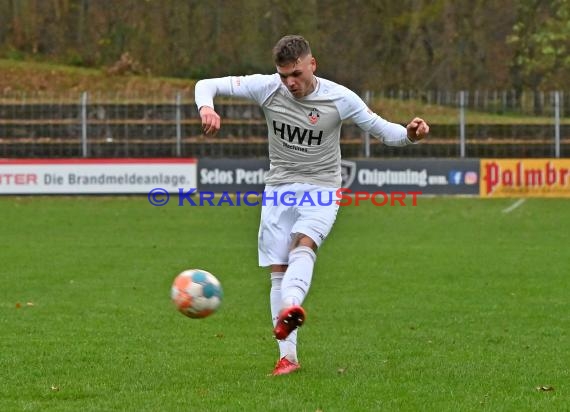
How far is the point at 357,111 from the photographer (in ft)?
25.4

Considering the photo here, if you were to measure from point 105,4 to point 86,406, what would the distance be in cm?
3554

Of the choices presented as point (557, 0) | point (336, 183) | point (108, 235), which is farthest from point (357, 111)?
point (557, 0)

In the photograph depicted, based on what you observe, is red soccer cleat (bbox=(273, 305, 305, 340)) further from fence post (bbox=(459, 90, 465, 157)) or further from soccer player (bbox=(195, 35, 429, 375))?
fence post (bbox=(459, 90, 465, 157))

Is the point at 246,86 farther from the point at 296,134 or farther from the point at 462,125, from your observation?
the point at 462,125

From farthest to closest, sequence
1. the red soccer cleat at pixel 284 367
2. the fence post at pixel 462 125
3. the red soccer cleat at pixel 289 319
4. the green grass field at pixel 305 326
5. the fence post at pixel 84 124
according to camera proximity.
Result: the fence post at pixel 84 124 < the fence post at pixel 462 125 < the red soccer cleat at pixel 284 367 < the green grass field at pixel 305 326 < the red soccer cleat at pixel 289 319

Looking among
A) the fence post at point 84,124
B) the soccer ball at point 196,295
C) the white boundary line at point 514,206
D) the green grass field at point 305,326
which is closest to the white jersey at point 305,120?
the soccer ball at point 196,295

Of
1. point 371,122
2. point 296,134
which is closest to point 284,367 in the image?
point 296,134

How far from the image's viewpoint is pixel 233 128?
3023 centimetres

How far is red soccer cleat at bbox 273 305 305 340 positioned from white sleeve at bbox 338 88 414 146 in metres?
1.43

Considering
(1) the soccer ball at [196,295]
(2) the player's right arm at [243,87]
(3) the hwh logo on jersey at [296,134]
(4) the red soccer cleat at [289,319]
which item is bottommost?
(4) the red soccer cleat at [289,319]

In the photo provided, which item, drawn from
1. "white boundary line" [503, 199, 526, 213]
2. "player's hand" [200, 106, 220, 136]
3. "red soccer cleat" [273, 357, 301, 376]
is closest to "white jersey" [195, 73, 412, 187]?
"player's hand" [200, 106, 220, 136]

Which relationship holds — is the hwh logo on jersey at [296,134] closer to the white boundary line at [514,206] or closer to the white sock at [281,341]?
the white sock at [281,341]

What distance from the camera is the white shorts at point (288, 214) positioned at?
25.5ft

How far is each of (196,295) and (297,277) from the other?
2.09 feet
